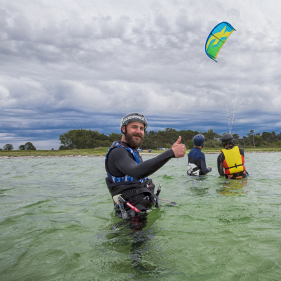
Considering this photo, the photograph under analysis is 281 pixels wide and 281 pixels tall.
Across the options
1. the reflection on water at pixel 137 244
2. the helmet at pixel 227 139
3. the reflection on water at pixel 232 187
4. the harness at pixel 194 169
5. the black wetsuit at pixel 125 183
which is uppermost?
the helmet at pixel 227 139

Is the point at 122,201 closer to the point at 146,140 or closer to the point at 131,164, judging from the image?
the point at 131,164

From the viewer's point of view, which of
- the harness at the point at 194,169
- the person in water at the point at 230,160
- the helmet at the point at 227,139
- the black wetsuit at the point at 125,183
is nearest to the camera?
the black wetsuit at the point at 125,183

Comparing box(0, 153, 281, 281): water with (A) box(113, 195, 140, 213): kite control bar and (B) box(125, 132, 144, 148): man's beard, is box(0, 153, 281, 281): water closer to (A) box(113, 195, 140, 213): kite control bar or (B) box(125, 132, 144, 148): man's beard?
(A) box(113, 195, 140, 213): kite control bar

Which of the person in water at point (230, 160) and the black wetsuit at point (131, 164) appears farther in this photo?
the person in water at point (230, 160)

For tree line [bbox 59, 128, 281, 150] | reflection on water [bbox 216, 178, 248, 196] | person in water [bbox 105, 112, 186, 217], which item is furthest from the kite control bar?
tree line [bbox 59, 128, 281, 150]

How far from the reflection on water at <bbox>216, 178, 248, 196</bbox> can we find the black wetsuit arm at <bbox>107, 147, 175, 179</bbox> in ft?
16.0

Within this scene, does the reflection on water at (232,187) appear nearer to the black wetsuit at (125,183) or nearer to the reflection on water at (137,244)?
the reflection on water at (137,244)

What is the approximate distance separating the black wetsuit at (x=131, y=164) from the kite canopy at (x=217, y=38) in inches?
570

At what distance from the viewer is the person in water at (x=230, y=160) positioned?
31.7 feet

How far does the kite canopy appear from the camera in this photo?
15.8 metres

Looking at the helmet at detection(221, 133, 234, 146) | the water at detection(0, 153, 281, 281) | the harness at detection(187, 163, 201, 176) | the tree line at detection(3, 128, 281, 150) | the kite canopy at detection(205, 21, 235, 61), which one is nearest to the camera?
the water at detection(0, 153, 281, 281)

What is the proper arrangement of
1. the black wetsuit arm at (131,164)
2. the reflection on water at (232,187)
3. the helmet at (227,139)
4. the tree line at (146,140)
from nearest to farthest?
the black wetsuit arm at (131,164), the reflection on water at (232,187), the helmet at (227,139), the tree line at (146,140)

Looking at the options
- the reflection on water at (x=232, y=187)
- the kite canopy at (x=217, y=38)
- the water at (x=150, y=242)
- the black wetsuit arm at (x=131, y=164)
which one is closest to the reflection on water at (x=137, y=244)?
the water at (x=150, y=242)

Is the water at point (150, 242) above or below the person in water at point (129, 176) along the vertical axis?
below
